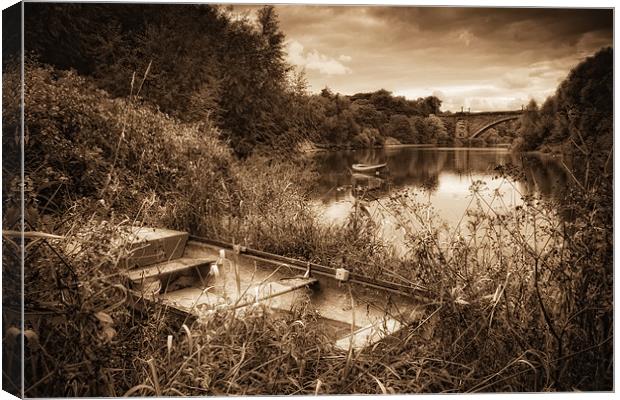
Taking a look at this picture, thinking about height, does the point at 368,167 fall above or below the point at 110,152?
below

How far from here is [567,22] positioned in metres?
2.86

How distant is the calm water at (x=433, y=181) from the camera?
9.41 feet

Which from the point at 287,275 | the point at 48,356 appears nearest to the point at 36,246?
the point at 48,356

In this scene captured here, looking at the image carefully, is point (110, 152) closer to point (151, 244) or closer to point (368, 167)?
point (151, 244)

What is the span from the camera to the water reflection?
2.87 m

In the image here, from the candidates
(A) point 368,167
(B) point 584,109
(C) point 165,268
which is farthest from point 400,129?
(C) point 165,268

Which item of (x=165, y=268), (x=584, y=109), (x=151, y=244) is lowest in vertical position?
(x=165, y=268)

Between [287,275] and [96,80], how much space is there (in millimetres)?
1263

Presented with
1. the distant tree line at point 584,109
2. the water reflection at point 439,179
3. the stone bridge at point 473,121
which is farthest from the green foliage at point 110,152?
the distant tree line at point 584,109

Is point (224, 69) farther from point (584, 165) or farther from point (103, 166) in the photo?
point (584, 165)

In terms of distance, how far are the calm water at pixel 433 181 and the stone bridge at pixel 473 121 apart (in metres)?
0.09

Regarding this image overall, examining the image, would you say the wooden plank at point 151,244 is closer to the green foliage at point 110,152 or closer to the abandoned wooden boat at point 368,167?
the green foliage at point 110,152

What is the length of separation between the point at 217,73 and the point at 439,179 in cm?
119

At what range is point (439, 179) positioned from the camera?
2914 mm
